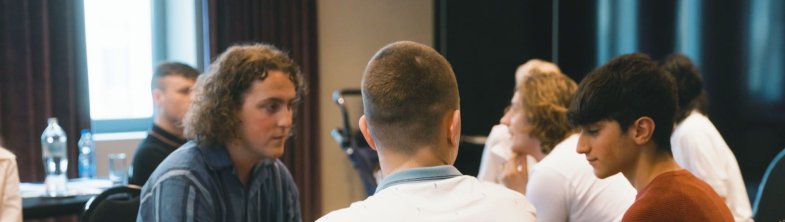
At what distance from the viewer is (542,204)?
194 cm

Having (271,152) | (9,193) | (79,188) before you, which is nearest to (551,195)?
(271,152)

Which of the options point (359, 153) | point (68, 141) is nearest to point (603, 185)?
point (359, 153)

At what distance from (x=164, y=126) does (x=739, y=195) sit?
244cm

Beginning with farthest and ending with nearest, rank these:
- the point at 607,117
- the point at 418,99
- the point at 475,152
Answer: the point at 475,152 → the point at 607,117 → the point at 418,99

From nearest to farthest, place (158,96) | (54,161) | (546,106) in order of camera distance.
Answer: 1. (546,106)
2. (158,96)
3. (54,161)

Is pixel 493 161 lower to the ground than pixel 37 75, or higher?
lower

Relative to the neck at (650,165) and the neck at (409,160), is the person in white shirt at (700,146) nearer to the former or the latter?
the neck at (650,165)

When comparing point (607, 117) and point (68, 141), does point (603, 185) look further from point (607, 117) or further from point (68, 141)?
point (68, 141)

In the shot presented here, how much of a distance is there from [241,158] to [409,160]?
2.92 feet

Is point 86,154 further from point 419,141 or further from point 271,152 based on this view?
point 419,141

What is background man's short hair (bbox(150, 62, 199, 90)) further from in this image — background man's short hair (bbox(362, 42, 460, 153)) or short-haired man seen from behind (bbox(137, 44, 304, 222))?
background man's short hair (bbox(362, 42, 460, 153))

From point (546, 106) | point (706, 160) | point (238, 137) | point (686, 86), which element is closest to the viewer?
point (238, 137)

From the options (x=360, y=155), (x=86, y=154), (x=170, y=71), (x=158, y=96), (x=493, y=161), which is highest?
(x=170, y=71)

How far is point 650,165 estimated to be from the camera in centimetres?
140
